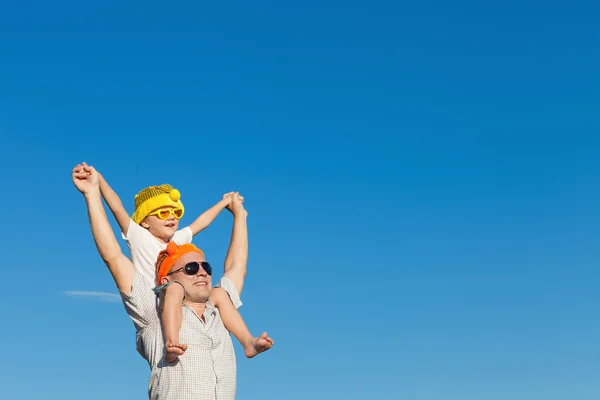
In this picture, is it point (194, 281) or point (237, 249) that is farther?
point (237, 249)

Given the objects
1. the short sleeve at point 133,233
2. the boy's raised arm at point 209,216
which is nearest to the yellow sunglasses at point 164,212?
the short sleeve at point 133,233

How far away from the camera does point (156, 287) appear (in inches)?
344

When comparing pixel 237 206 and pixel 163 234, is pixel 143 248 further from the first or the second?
pixel 237 206

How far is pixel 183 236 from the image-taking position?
1105cm

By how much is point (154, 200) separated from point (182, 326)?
2423 mm

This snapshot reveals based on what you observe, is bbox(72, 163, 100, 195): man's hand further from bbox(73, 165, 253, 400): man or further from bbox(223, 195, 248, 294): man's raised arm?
bbox(223, 195, 248, 294): man's raised arm

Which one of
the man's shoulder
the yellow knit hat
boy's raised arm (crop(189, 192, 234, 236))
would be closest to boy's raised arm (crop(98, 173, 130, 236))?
the yellow knit hat

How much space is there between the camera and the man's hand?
355 inches

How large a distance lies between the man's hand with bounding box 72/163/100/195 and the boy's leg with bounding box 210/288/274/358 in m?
1.79

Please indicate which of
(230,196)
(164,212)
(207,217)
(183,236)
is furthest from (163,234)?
(230,196)

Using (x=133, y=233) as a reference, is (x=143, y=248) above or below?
below

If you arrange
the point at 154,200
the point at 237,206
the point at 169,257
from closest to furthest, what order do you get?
the point at 169,257, the point at 154,200, the point at 237,206

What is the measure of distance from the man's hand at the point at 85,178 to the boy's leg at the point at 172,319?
1.48 m

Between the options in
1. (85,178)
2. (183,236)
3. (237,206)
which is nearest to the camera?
(85,178)
